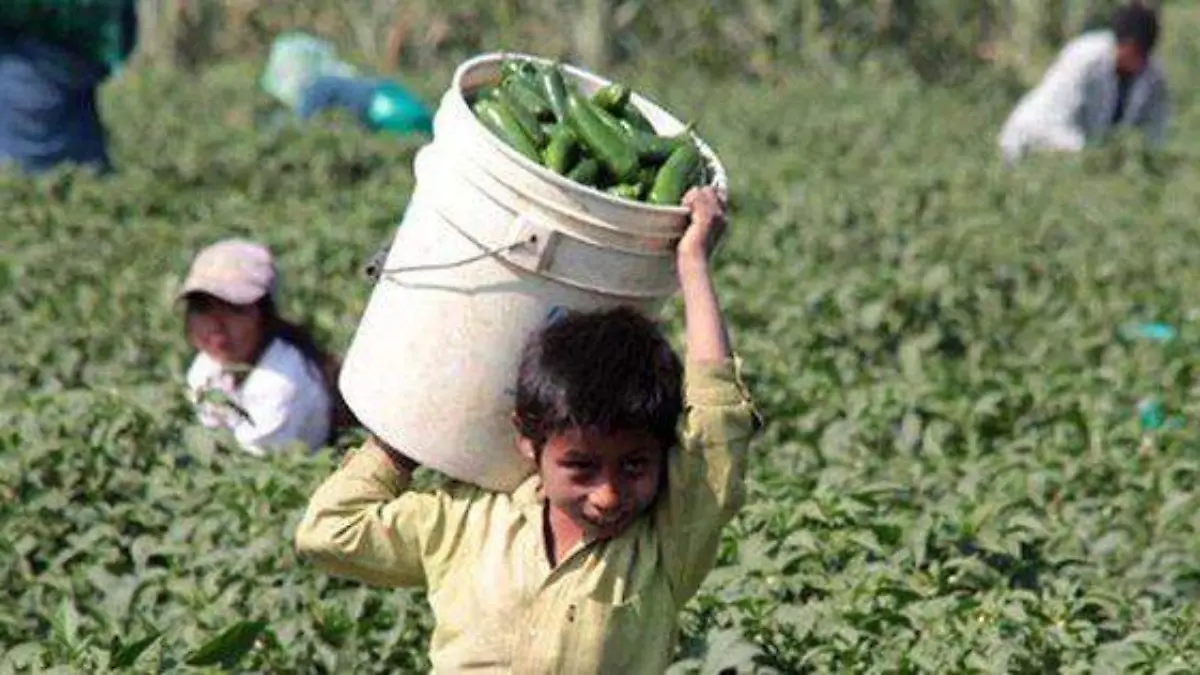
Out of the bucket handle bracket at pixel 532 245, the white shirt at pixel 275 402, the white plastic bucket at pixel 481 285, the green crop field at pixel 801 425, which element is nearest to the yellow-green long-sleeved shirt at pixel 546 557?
the white plastic bucket at pixel 481 285

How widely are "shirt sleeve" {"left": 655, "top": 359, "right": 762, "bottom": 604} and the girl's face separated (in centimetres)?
302

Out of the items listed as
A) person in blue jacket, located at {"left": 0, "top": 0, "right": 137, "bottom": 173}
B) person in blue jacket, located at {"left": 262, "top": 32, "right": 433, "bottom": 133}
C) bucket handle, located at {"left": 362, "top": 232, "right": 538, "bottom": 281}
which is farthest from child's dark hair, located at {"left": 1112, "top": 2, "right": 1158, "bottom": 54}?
bucket handle, located at {"left": 362, "top": 232, "right": 538, "bottom": 281}

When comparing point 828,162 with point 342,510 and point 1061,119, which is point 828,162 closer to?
point 1061,119

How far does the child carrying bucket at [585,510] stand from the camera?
4.88 m

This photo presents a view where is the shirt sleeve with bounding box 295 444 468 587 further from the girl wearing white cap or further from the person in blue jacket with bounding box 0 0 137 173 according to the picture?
the person in blue jacket with bounding box 0 0 137 173

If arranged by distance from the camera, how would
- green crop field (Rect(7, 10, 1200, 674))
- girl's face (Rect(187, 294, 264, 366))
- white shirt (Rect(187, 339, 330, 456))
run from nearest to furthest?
green crop field (Rect(7, 10, 1200, 674)) < white shirt (Rect(187, 339, 330, 456)) < girl's face (Rect(187, 294, 264, 366))

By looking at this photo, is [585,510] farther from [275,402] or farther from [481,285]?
[275,402]

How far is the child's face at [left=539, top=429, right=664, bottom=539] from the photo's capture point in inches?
192

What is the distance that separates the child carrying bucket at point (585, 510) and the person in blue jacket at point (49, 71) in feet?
24.9

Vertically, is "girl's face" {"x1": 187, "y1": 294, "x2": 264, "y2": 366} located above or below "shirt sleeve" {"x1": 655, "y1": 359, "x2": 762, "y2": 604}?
above

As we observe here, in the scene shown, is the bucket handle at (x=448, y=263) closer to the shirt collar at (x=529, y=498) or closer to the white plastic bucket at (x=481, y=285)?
the white plastic bucket at (x=481, y=285)

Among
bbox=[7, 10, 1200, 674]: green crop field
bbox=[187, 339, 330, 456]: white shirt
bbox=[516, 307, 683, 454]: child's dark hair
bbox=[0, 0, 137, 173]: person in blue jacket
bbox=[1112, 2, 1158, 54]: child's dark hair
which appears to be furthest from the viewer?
bbox=[1112, 2, 1158, 54]: child's dark hair

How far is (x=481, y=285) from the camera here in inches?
210

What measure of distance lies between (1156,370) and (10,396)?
307 centimetres
